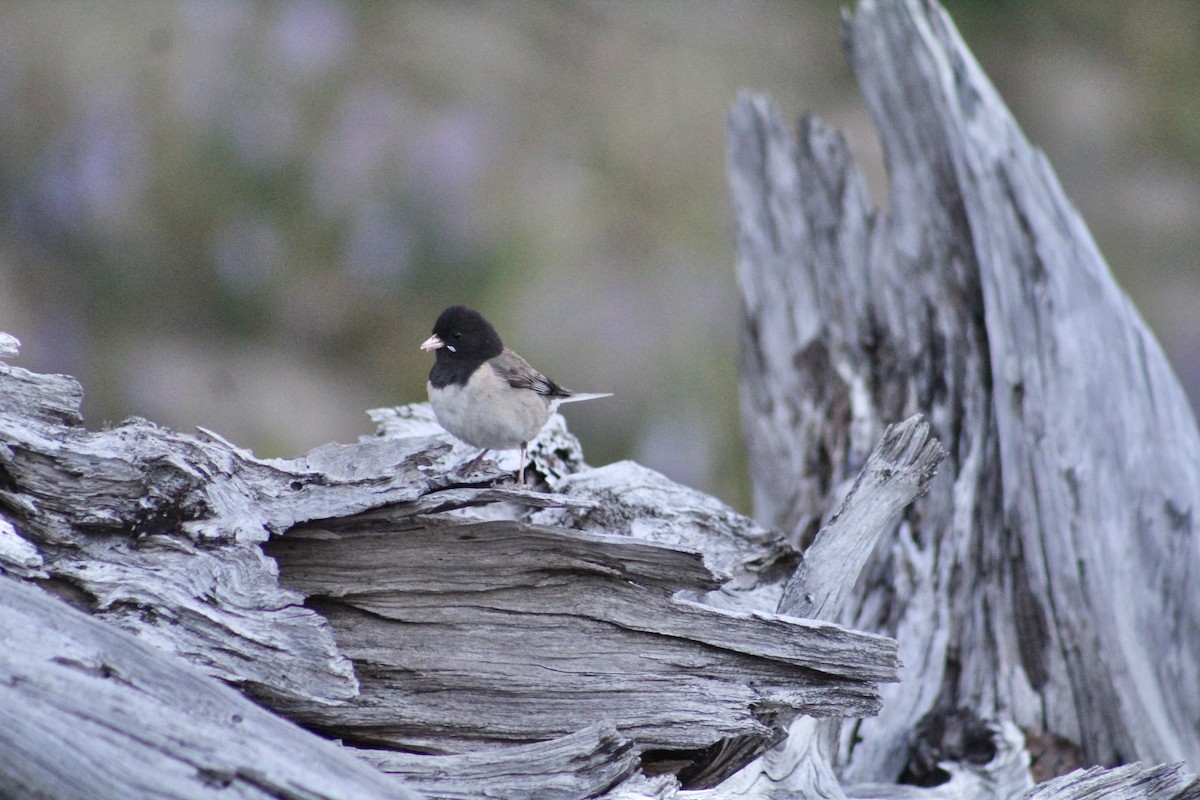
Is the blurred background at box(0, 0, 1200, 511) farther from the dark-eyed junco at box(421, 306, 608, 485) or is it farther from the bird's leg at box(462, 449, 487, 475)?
the dark-eyed junco at box(421, 306, 608, 485)

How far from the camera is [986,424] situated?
5031 mm

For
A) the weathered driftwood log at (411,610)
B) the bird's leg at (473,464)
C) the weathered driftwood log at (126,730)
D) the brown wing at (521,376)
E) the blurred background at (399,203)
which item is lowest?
the weathered driftwood log at (126,730)

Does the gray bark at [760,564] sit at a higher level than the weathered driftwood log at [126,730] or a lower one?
higher

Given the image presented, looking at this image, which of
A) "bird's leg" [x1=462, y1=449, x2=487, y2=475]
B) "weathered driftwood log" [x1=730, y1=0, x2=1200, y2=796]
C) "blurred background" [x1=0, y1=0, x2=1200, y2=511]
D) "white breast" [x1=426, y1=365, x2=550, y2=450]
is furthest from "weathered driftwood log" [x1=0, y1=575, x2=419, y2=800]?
"blurred background" [x1=0, y1=0, x2=1200, y2=511]

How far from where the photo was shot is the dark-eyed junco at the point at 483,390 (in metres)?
4.03

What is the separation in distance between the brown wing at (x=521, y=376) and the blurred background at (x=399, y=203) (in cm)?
478

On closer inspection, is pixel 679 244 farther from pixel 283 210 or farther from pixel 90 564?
pixel 90 564

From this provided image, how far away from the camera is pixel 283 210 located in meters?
10.0

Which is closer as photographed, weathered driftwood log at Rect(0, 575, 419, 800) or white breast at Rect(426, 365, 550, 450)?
weathered driftwood log at Rect(0, 575, 419, 800)

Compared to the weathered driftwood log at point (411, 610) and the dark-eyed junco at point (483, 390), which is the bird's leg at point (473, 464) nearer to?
the dark-eyed junco at point (483, 390)

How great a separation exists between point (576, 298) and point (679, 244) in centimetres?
137

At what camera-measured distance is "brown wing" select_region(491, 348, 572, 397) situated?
4301mm

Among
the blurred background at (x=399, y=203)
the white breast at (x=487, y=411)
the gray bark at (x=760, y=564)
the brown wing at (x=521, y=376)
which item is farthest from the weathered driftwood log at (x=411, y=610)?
the blurred background at (x=399, y=203)

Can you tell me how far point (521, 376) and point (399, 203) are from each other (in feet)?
21.2
